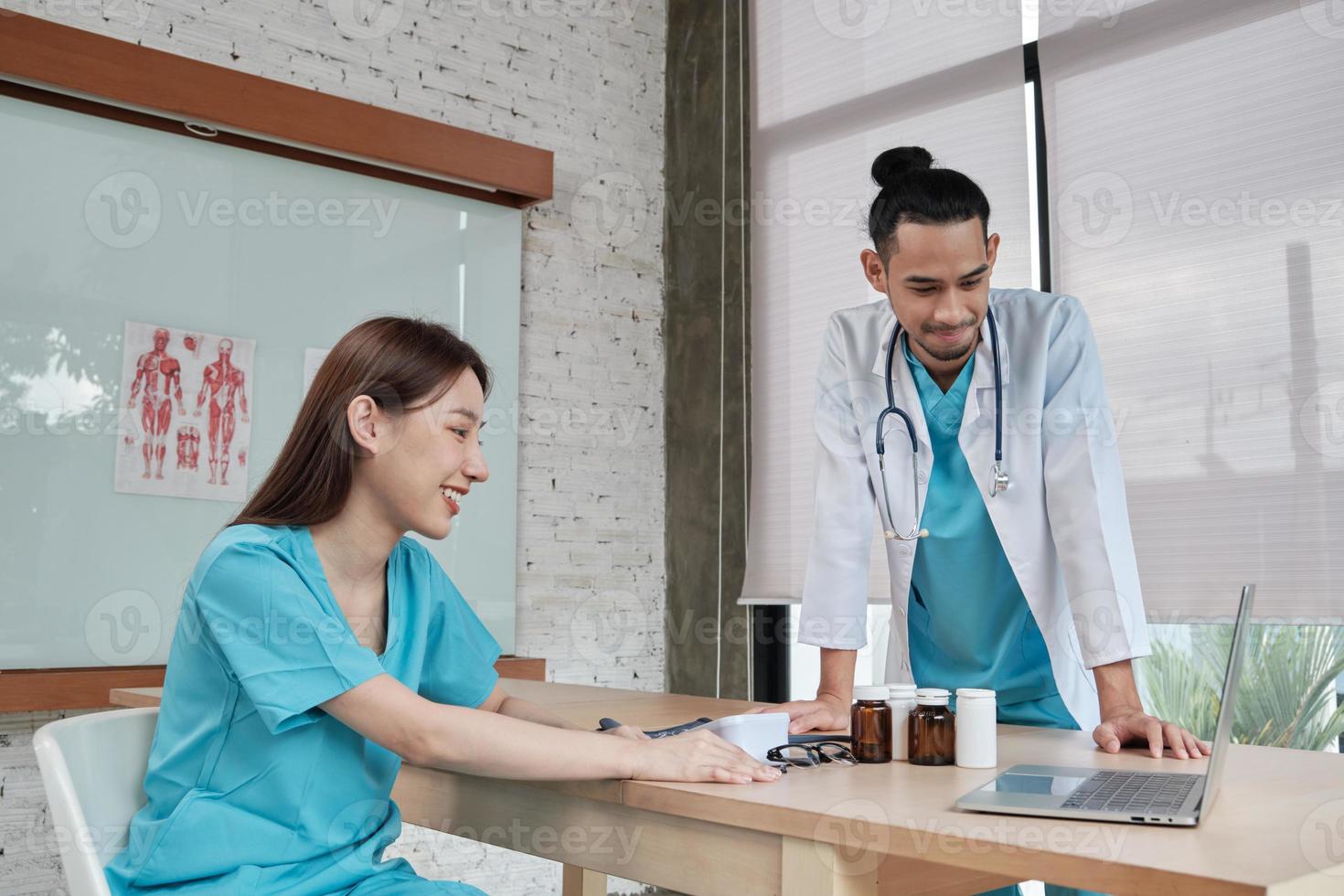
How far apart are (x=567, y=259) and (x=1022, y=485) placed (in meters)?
2.39

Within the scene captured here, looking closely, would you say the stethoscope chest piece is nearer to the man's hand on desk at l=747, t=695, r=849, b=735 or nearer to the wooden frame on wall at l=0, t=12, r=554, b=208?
the man's hand on desk at l=747, t=695, r=849, b=735

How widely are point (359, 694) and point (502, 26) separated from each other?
2916mm

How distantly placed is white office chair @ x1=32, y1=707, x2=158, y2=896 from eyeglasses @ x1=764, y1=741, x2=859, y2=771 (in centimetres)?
70

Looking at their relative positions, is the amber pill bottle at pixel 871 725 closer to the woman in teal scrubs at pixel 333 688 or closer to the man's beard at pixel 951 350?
the woman in teal scrubs at pixel 333 688

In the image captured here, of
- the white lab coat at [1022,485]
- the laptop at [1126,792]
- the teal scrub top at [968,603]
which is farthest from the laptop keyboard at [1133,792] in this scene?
the teal scrub top at [968,603]

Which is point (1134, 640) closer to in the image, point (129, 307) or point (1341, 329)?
point (1341, 329)

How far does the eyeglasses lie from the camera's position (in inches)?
52.3

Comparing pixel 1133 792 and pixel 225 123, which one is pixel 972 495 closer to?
pixel 1133 792

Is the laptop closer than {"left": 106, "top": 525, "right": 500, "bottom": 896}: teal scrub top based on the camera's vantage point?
Yes

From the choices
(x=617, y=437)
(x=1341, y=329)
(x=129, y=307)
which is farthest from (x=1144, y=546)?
(x=129, y=307)

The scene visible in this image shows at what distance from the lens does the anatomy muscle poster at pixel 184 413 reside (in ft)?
9.29

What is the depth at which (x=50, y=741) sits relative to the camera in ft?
3.97

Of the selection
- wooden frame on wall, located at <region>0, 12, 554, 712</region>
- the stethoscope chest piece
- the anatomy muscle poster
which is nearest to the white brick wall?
wooden frame on wall, located at <region>0, 12, 554, 712</region>

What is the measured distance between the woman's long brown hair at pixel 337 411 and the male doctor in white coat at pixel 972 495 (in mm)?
662
